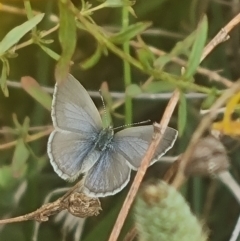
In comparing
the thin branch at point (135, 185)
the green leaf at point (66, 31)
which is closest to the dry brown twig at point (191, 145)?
the thin branch at point (135, 185)

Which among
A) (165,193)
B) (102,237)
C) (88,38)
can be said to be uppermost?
(88,38)

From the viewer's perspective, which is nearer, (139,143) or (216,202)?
(139,143)

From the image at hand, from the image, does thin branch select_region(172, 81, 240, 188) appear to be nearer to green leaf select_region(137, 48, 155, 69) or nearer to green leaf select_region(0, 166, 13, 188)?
green leaf select_region(137, 48, 155, 69)

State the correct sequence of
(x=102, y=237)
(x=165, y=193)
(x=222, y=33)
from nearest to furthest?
(x=165, y=193) → (x=222, y=33) → (x=102, y=237)

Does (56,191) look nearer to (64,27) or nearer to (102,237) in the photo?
(102,237)

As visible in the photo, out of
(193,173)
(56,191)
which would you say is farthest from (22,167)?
(193,173)

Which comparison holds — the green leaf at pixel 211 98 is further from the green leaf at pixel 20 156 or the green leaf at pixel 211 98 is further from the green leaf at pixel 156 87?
the green leaf at pixel 20 156

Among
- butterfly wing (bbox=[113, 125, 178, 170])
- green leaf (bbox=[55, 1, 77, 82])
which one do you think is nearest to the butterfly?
butterfly wing (bbox=[113, 125, 178, 170])

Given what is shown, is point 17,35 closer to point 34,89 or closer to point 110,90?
point 34,89
